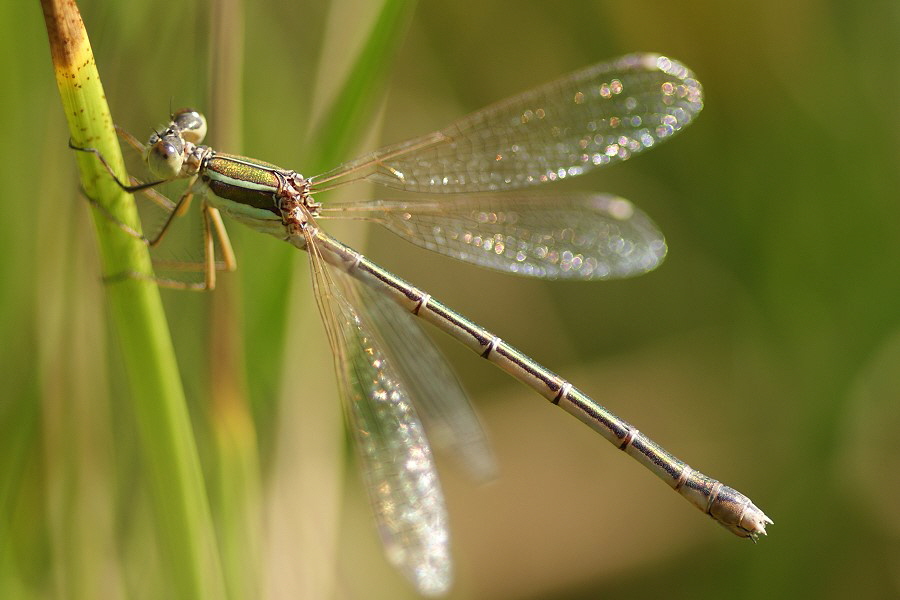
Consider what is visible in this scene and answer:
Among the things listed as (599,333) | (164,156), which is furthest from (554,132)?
(599,333)

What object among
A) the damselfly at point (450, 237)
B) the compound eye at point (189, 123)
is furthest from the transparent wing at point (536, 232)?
the compound eye at point (189, 123)

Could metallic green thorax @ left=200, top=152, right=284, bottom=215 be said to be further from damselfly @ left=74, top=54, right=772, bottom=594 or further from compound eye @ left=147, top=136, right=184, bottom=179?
compound eye @ left=147, top=136, right=184, bottom=179

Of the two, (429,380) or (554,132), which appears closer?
(429,380)

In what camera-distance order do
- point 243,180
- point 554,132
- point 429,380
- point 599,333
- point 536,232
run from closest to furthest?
point 243,180 < point 429,380 < point 554,132 < point 536,232 < point 599,333

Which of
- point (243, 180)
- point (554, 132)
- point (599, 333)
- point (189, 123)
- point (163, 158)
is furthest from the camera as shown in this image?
point (599, 333)

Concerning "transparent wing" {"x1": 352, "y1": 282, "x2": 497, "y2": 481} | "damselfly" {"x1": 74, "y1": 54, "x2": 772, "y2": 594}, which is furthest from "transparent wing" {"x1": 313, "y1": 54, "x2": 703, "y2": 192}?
"transparent wing" {"x1": 352, "y1": 282, "x2": 497, "y2": 481}

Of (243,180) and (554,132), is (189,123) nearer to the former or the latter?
(243,180)

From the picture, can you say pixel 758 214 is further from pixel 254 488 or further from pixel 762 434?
pixel 254 488
